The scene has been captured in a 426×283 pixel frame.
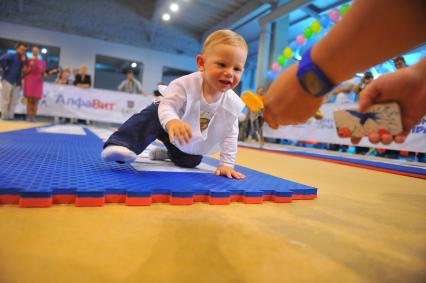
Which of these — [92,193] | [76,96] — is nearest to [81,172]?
[92,193]

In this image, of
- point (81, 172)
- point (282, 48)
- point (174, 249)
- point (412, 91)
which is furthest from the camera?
point (282, 48)

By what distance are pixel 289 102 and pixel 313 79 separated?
71 millimetres

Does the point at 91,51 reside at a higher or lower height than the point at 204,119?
higher

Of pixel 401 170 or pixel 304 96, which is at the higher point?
pixel 304 96

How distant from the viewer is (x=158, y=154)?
2193 millimetres

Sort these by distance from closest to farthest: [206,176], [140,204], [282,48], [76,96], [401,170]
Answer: [140,204]
[206,176]
[401,170]
[76,96]
[282,48]

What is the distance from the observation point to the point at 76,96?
7715 millimetres

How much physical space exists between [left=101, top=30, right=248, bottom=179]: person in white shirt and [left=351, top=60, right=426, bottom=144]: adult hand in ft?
2.38

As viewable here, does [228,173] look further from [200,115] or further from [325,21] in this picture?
[325,21]

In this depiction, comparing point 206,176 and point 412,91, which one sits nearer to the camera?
point 412,91

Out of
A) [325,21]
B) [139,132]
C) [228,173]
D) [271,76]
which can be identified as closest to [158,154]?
[139,132]

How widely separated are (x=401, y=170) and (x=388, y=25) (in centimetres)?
295

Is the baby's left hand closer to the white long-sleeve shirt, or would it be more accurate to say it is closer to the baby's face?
the white long-sleeve shirt

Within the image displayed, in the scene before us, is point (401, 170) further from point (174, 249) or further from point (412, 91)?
point (174, 249)
